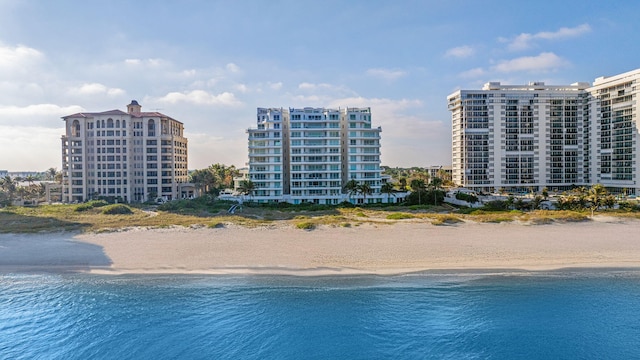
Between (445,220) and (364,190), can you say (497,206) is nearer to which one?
(445,220)

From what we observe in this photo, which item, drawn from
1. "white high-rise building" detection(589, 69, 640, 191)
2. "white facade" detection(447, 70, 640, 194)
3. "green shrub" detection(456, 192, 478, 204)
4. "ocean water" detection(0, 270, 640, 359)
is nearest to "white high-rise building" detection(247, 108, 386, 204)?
"green shrub" detection(456, 192, 478, 204)

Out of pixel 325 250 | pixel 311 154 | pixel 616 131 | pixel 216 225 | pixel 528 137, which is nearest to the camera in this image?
pixel 325 250

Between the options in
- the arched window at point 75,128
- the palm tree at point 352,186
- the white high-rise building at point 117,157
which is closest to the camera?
the palm tree at point 352,186

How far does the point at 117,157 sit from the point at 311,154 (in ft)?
152

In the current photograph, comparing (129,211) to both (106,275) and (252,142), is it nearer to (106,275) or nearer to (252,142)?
(252,142)

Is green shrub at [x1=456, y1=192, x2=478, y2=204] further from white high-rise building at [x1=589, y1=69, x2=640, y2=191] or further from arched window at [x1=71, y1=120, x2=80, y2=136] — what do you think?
arched window at [x1=71, y1=120, x2=80, y2=136]

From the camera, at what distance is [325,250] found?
34.1m

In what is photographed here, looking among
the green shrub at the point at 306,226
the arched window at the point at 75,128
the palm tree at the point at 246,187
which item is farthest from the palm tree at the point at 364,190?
the arched window at the point at 75,128

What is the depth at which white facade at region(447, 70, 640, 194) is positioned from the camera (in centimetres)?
10062

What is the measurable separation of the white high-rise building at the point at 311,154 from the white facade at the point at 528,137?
1309 inches

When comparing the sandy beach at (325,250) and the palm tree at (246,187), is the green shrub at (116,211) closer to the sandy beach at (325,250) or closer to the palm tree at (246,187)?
the sandy beach at (325,250)

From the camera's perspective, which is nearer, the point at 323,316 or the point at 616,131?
the point at 323,316

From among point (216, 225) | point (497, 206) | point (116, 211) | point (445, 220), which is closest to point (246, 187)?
point (116, 211)

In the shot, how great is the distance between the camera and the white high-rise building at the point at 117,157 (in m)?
90.5
